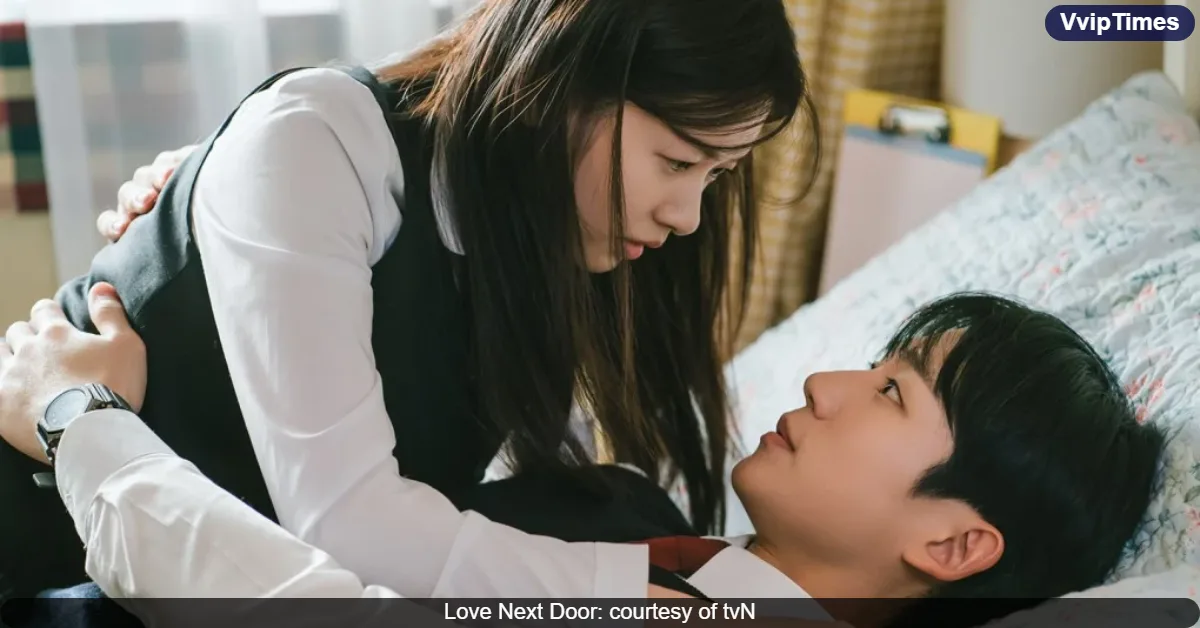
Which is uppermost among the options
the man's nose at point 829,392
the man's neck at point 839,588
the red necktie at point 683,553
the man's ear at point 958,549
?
the man's nose at point 829,392

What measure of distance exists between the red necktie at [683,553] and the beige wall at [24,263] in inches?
51.1

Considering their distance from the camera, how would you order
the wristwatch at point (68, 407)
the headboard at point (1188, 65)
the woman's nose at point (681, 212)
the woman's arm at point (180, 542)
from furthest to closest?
the headboard at point (1188, 65)
the woman's nose at point (681, 212)
the wristwatch at point (68, 407)
the woman's arm at point (180, 542)

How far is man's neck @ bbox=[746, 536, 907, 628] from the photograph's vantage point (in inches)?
43.7

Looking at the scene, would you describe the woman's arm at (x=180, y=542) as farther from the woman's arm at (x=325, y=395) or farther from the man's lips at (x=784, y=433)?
the man's lips at (x=784, y=433)

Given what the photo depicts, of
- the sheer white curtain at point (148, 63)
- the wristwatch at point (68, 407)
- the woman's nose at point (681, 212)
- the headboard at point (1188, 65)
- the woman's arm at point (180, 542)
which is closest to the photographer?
the woman's arm at point (180, 542)

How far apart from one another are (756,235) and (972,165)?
65 cm

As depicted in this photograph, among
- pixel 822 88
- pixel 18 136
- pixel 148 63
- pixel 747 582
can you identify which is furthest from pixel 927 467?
pixel 18 136

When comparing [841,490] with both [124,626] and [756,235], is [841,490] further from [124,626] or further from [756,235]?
[124,626]

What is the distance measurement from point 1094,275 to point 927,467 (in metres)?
0.37

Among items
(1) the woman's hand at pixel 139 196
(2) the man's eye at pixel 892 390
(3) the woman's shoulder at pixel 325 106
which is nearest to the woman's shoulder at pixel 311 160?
(3) the woman's shoulder at pixel 325 106

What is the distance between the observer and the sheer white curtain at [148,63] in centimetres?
182

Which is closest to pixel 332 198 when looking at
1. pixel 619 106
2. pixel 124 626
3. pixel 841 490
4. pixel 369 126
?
pixel 369 126

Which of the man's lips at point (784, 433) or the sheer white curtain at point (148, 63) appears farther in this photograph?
the sheer white curtain at point (148, 63)

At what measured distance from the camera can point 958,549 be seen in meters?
1.07
